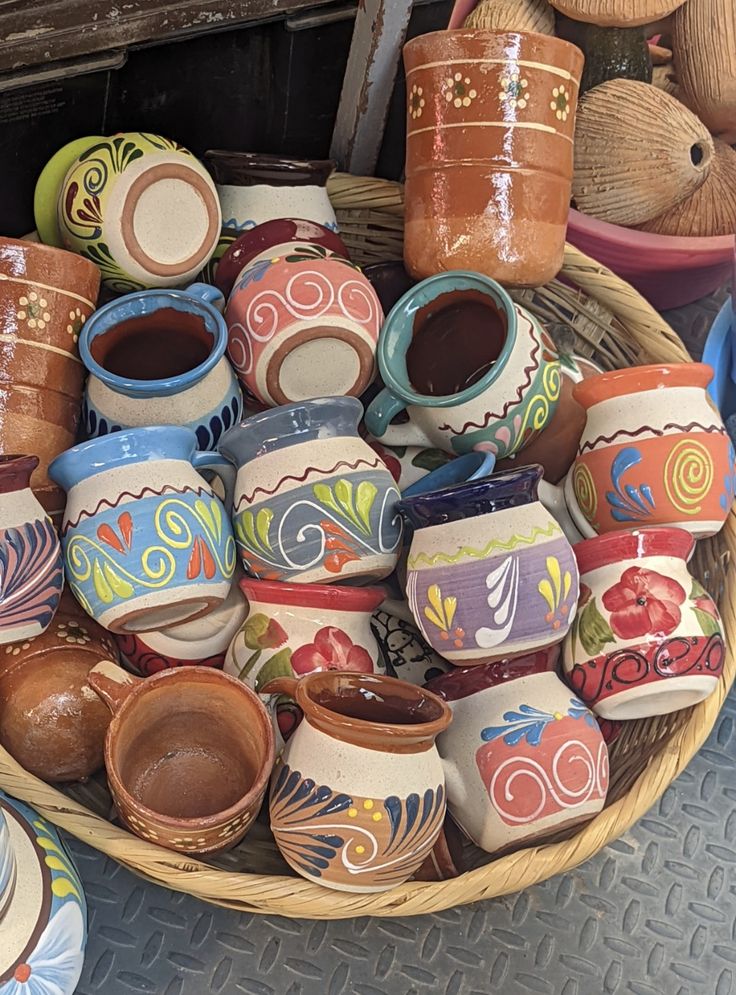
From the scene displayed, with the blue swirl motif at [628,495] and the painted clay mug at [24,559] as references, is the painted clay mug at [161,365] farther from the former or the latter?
the blue swirl motif at [628,495]

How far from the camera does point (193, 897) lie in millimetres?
910

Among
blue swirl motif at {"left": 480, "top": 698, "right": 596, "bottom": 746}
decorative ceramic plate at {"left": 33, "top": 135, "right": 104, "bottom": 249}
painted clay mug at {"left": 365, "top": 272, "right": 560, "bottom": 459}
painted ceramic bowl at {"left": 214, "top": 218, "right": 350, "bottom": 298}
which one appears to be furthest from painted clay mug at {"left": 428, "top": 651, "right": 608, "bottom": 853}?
decorative ceramic plate at {"left": 33, "top": 135, "right": 104, "bottom": 249}

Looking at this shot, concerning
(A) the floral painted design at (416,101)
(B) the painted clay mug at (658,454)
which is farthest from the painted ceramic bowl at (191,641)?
(A) the floral painted design at (416,101)

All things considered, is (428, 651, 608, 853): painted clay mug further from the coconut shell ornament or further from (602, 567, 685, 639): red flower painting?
the coconut shell ornament

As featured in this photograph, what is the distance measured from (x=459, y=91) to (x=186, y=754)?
0.69 m

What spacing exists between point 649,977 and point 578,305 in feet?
2.38

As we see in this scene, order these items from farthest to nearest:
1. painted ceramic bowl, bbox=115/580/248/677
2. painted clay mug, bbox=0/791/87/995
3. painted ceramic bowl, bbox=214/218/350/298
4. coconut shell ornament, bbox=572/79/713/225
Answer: coconut shell ornament, bbox=572/79/713/225
painted ceramic bowl, bbox=214/218/350/298
painted ceramic bowl, bbox=115/580/248/677
painted clay mug, bbox=0/791/87/995

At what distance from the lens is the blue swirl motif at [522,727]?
0.84 metres

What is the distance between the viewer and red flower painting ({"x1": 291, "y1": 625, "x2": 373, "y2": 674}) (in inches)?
34.2

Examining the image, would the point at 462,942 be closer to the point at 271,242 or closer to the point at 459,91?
the point at 271,242

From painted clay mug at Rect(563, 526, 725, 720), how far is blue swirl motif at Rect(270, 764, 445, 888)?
0.21 meters

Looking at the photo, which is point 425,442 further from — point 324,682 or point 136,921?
point 136,921

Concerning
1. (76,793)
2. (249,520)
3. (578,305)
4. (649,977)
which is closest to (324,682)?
(249,520)

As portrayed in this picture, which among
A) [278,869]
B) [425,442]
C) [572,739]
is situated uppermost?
[425,442]
